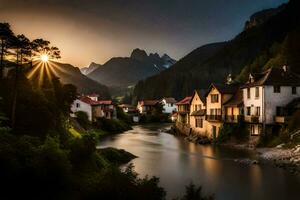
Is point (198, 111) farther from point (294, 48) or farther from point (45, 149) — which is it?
point (45, 149)

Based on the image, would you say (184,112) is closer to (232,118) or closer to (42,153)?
(232,118)

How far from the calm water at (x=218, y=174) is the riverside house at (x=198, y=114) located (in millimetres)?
15842

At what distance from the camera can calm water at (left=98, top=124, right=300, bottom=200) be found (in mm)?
30328

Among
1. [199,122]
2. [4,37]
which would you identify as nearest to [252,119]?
[199,122]

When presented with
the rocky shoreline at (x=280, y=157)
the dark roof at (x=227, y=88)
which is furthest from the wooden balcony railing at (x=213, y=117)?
the rocky shoreline at (x=280, y=157)

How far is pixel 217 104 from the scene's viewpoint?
6612 cm

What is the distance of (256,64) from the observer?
10256 cm

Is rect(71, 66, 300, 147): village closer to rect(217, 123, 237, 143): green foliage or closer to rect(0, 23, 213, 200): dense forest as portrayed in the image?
rect(217, 123, 237, 143): green foliage

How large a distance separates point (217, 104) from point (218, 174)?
2981 centimetres

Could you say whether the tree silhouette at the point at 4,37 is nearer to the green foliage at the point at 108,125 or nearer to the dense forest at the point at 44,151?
the dense forest at the point at 44,151

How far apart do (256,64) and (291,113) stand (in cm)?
5122

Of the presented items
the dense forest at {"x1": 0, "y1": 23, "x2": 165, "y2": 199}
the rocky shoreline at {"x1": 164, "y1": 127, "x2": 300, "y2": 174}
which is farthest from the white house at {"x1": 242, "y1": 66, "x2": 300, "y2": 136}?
the dense forest at {"x1": 0, "y1": 23, "x2": 165, "y2": 199}

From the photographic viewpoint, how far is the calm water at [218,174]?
1194 inches

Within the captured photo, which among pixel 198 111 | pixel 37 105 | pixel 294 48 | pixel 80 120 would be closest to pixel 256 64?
pixel 294 48
